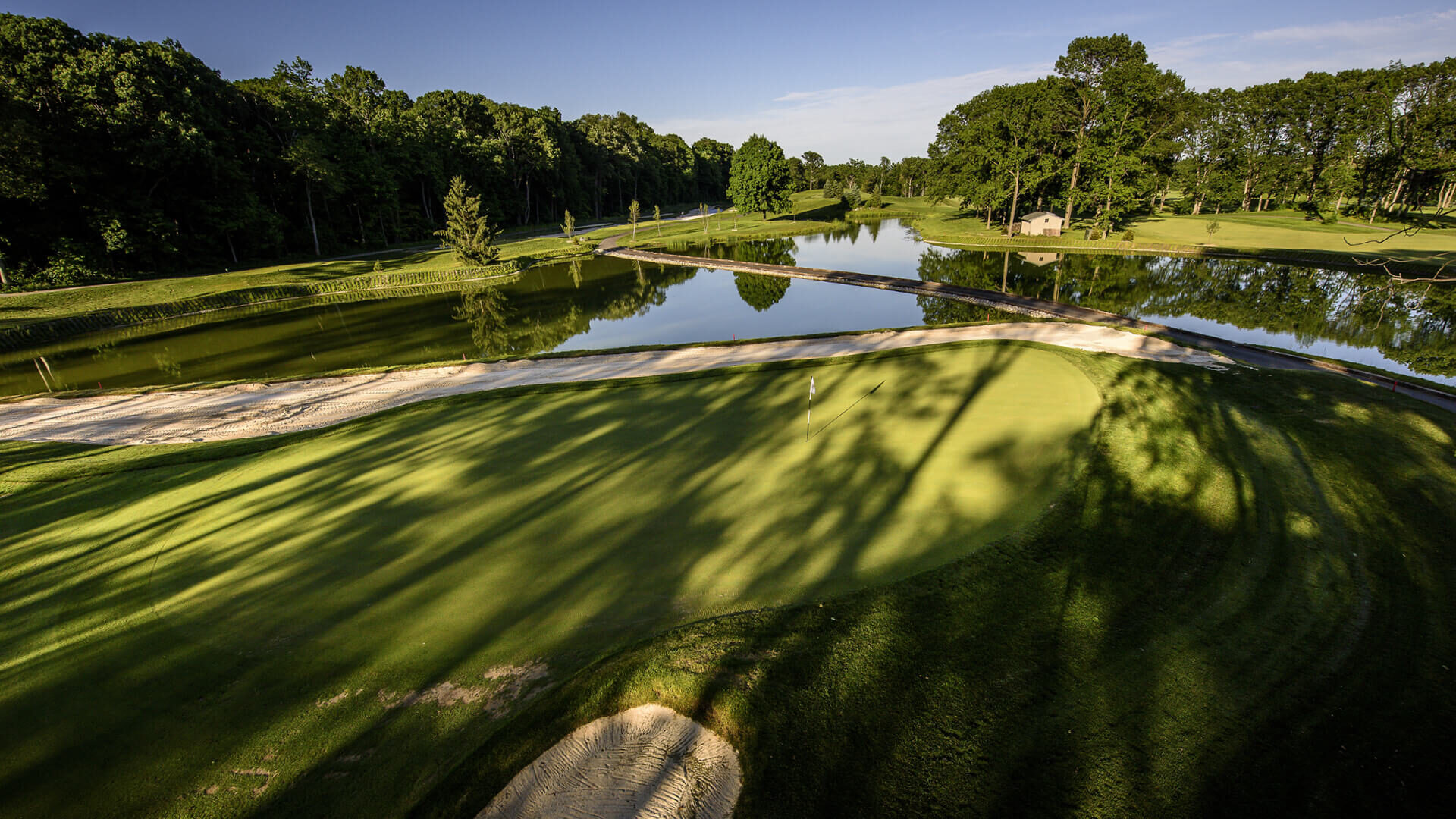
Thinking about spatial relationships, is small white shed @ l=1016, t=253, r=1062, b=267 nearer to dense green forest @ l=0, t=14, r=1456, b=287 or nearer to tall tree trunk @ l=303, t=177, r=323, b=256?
dense green forest @ l=0, t=14, r=1456, b=287

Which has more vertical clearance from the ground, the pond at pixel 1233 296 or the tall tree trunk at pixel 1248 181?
the tall tree trunk at pixel 1248 181

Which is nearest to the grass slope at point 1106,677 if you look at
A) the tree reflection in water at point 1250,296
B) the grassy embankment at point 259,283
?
the tree reflection in water at point 1250,296

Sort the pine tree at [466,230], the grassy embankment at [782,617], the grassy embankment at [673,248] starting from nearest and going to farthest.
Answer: the grassy embankment at [782,617], the grassy embankment at [673,248], the pine tree at [466,230]

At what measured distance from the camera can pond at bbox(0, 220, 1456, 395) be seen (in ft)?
81.9

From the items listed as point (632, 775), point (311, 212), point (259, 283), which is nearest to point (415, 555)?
point (632, 775)

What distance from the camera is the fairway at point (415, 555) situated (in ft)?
19.0

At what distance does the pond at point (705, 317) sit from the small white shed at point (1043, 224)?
36.5 ft

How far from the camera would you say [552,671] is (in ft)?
20.8

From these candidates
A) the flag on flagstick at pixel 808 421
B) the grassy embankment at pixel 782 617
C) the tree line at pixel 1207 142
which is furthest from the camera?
the tree line at pixel 1207 142

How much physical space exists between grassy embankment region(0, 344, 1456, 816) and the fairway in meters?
0.06

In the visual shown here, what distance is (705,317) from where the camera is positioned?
107ft

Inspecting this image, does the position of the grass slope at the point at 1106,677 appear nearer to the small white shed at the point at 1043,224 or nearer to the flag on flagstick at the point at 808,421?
the flag on flagstick at the point at 808,421

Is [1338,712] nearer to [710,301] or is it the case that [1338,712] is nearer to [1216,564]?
[1216,564]

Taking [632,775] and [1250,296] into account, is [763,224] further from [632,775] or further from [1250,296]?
[632,775]
